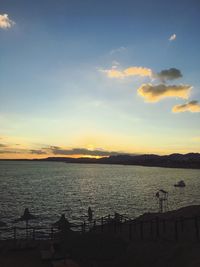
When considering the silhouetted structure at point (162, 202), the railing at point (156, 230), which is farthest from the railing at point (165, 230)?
the silhouetted structure at point (162, 202)

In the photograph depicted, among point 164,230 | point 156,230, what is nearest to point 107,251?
point 156,230

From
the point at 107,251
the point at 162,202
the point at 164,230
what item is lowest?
the point at 162,202

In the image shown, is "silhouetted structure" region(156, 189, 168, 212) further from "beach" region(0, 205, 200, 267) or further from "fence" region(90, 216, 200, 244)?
"beach" region(0, 205, 200, 267)

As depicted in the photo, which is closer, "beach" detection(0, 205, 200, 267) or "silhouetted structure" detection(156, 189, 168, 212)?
"beach" detection(0, 205, 200, 267)

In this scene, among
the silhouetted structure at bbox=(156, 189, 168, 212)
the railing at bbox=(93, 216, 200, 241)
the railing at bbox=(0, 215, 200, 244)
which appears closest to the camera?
the railing at bbox=(93, 216, 200, 241)

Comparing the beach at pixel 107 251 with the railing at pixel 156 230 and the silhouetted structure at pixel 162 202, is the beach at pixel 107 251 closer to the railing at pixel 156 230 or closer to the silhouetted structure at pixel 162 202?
the railing at pixel 156 230

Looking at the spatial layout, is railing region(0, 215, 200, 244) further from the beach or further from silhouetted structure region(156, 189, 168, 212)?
silhouetted structure region(156, 189, 168, 212)

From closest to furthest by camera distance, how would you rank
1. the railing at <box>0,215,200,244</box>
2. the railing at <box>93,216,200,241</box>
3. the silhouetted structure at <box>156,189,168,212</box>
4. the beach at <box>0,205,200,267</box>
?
the beach at <box>0,205,200,267</box> → the railing at <box>93,216,200,241</box> → the railing at <box>0,215,200,244</box> → the silhouetted structure at <box>156,189,168,212</box>

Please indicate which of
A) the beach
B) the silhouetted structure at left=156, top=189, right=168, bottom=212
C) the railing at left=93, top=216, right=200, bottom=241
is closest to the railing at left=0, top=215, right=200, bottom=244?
the railing at left=93, top=216, right=200, bottom=241

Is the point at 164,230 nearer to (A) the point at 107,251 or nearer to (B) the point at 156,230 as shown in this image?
(B) the point at 156,230

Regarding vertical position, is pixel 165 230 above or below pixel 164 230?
below

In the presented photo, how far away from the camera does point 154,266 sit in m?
18.0

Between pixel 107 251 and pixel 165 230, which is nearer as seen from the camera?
pixel 107 251

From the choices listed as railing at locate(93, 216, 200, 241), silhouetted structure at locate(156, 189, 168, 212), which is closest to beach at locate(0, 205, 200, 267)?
railing at locate(93, 216, 200, 241)
